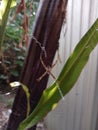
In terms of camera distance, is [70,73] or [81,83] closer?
[70,73]

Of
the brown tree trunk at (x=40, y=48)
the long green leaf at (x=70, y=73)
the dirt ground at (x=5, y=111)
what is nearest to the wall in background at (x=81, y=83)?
the dirt ground at (x=5, y=111)

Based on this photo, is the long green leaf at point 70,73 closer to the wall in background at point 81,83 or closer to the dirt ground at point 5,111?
the wall in background at point 81,83

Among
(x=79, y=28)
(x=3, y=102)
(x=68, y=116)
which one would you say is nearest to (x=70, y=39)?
(x=79, y=28)

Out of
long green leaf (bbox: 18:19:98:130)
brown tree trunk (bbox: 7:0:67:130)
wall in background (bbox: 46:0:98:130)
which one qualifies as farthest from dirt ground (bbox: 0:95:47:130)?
long green leaf (bbox: 18:19:98:130)

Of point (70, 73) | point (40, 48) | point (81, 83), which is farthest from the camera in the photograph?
point (81, 83)

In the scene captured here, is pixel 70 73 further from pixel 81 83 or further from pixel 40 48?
pixel 81 83

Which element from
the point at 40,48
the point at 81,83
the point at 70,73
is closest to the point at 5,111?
the point at 81,83

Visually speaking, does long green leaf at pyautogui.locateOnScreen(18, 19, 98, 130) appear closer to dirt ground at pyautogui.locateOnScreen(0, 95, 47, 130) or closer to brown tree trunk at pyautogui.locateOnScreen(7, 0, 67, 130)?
brown tree trunk at pyautogui.locateOnScreen(7, 0, 67, 130)
